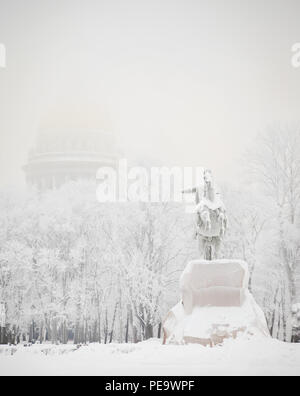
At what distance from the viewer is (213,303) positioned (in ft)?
47.1

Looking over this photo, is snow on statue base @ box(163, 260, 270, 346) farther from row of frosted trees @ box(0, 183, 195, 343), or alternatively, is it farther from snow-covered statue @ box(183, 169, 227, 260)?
row of frosted trees @ box(0, 183, 195, 343)

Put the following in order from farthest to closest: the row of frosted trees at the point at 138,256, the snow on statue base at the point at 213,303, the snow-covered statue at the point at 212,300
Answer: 1. the row of frosted trees at the point at 138,256
2. the snow on statue base at the point at 213,303
3. the snow-covered statue at the point at 212,300

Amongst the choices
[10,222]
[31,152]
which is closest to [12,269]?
[10,222]

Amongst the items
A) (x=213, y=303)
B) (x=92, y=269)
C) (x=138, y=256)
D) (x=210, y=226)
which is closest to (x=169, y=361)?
(x=213, y=303)

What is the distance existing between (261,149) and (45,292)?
14.2 m

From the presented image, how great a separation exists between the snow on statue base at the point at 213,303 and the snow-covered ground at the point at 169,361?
139cm

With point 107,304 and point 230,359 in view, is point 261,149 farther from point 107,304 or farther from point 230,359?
point 230,359

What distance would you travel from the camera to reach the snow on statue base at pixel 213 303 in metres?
13.8

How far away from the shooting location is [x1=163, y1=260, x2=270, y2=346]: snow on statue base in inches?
541

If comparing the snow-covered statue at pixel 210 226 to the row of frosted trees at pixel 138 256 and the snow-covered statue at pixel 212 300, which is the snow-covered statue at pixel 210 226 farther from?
the row of frosted trees at pixel 138 256

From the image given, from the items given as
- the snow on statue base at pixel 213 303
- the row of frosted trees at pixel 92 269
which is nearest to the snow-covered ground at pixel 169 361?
the snow on statue base at pixel 213 303

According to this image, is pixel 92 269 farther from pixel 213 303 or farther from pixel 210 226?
pixel 213 303

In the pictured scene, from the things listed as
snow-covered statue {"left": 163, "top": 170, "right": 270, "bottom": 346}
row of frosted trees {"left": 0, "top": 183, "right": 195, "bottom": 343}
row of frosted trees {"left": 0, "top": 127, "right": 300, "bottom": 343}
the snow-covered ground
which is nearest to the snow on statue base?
snow-covered statue {"left": 163, "top": 170, "right": 270, "bottom": 346}

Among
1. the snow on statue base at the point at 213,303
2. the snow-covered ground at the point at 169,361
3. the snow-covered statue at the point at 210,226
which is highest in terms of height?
the snow-covered statue at the point at 210,226
